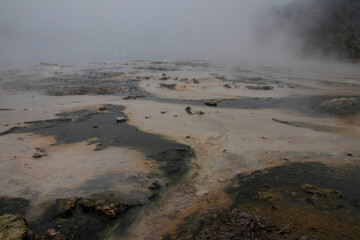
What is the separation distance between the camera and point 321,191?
3.28 m

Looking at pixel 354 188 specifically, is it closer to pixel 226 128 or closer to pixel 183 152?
pixel 183 152

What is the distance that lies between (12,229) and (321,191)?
3.69 m

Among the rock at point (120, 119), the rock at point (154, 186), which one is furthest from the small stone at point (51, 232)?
the rock at point (120, 119)

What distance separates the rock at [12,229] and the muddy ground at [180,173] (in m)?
0.02

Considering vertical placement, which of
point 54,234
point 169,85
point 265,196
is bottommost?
point 54,234

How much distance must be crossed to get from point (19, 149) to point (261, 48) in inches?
2309

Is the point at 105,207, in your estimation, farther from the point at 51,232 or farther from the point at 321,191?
the point at 321,191

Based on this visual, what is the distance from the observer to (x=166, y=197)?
10.8 feet

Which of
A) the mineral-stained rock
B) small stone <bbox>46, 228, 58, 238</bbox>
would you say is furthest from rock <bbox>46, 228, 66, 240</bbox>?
the mineral-stained rock

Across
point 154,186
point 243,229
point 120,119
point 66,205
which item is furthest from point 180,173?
point 120,119

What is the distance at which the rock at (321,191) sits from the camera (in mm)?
3191

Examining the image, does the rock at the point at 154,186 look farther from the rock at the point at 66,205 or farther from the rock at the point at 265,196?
the rock at the point at 265,196

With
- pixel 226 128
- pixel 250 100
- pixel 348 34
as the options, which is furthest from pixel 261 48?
pixel 226 128

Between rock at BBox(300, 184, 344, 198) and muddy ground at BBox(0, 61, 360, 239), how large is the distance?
0.07ft
